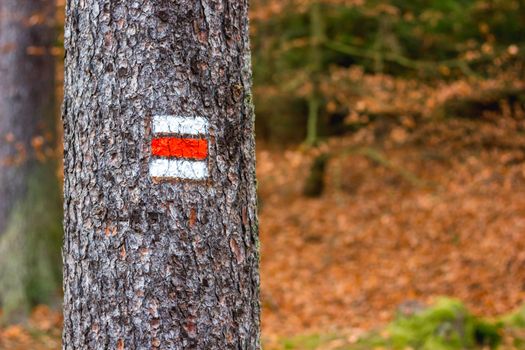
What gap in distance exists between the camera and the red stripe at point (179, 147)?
2439 mm

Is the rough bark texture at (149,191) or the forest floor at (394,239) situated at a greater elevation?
the rough bark texture at (149,191)

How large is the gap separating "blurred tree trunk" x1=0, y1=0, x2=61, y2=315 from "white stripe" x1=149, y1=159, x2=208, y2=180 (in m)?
6.21

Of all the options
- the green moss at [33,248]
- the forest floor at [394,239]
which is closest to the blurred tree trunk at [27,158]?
the green moss at [33,248]

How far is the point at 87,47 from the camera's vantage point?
250 centimetres

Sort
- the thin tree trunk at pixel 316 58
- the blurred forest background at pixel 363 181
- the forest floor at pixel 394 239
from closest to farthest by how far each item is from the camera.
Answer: the blurred forest background at pixel 363 181 → the forest floor at pixel 394 239 → the thin tree trunk at pixel 316 58

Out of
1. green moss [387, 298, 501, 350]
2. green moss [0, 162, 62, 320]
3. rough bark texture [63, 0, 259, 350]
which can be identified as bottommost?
green moss [387, 298, 501, 350]

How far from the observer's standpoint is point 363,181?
1570 centimetres

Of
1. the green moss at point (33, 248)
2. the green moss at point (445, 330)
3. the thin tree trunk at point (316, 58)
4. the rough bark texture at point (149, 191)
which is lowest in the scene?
the green moss at point (445, 330)

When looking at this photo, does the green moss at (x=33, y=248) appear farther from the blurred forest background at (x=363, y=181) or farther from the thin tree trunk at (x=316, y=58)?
the thin tree trunk at (x=316, y=58)

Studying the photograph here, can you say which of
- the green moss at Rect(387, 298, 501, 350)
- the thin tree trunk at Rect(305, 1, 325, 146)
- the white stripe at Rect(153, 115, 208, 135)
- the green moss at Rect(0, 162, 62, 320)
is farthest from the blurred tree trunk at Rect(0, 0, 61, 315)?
the white stripe at Rect(153, 115, 208, 135)

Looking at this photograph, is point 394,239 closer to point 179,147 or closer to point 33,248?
point 33,248

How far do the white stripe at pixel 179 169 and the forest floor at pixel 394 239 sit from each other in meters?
5.05

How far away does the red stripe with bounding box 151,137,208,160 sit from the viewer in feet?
8.00

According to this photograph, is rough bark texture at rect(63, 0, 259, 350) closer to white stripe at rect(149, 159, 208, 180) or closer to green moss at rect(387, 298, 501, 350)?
white stripe at rect(149, 159, 208, 180)
